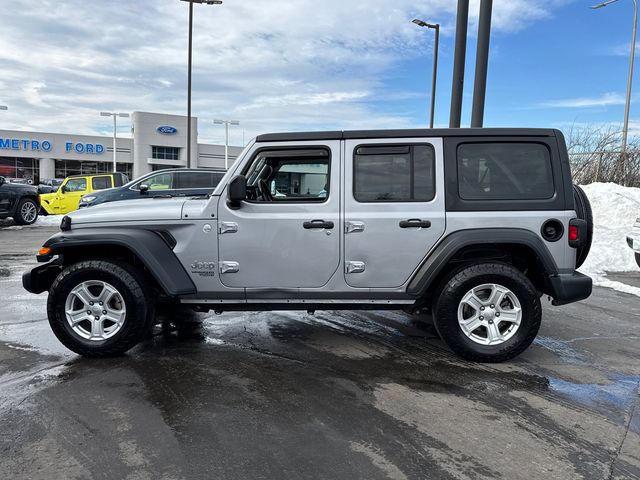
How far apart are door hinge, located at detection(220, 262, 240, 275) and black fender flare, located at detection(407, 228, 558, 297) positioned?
157cm

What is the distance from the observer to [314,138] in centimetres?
457

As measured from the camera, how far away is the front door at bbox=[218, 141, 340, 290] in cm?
445

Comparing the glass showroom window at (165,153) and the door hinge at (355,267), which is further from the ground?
the glass showroom window at (165,153)

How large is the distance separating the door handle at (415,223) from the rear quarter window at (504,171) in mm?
400

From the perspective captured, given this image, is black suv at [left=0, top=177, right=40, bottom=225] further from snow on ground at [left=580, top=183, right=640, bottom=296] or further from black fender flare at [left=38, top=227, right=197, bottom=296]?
snow on ground at [left=580, top=183, right=640, bottom=296]

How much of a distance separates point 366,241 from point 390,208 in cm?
35

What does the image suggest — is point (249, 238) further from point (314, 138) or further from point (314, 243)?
point (314, 138)

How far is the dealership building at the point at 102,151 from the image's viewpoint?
57500mm

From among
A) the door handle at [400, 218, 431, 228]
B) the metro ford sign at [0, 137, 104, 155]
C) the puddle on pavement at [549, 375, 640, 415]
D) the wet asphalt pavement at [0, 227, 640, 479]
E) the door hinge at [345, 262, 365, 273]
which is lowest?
the wet asphalt pavement at [0, 227, 640, 479]

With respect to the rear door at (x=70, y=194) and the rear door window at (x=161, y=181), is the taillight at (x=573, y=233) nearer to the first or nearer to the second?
the rear door window at (x=161, y=181)

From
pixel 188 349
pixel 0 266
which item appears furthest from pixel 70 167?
pixel 188 349

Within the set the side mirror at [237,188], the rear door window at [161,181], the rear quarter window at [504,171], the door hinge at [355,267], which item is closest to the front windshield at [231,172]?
the side mirror at [237,188]

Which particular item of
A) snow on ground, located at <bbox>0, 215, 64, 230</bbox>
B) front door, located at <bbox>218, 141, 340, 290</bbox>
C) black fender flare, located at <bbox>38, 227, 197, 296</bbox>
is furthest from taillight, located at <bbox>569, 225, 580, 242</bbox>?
snow on ground, located at <bbox>0, 215, 64, 230</bbox>

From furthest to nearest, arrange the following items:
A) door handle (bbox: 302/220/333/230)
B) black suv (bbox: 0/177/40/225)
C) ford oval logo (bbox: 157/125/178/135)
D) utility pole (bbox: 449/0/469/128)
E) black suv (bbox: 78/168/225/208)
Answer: ford oval logo (bbox: 157/125/178/135), black suv (bbox: 0/177/40/225), black suv (bbox: 78/168/225/208), utility pole (bbox: 449/0/469/128), door handle (bbox: 302/220/333/230)
